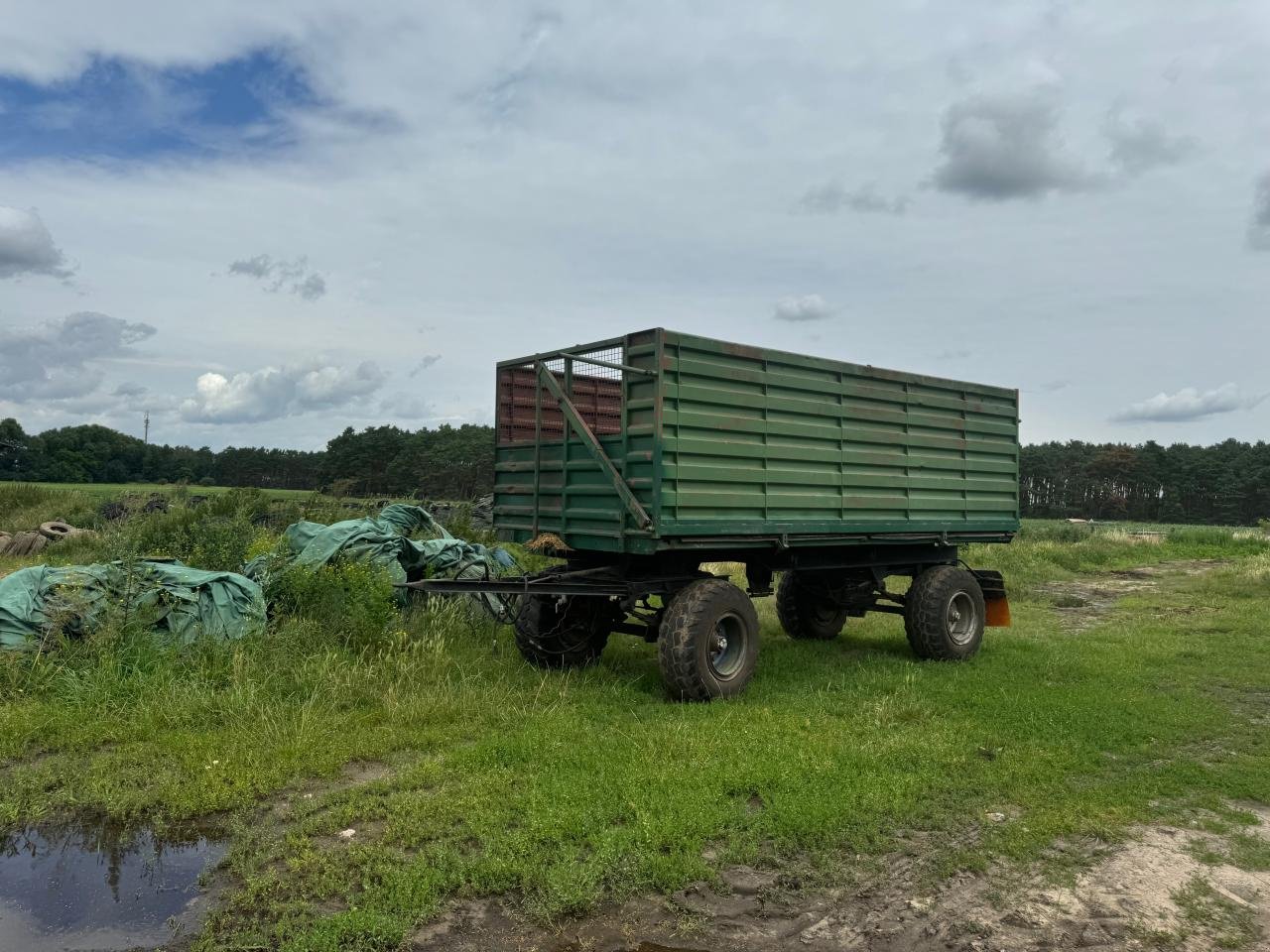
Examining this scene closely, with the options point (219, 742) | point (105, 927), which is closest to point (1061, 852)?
point (105, 927)

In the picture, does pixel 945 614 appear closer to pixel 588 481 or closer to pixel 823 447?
pixel 823 447

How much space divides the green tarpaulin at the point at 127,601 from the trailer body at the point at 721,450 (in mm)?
2404

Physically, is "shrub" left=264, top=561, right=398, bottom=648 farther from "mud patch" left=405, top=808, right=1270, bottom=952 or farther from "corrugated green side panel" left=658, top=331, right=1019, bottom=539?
"mud patch" left=405, top=808, right=1270, bottom=952

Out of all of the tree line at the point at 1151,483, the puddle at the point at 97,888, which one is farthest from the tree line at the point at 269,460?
the tree line at the point at 1151,483

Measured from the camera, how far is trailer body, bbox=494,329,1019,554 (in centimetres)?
680

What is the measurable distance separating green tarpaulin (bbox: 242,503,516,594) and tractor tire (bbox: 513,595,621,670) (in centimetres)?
183

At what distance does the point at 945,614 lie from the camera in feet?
30.0

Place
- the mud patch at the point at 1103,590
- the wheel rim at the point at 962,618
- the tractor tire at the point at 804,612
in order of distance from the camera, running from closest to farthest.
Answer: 1. the wheel rim at the point at 962,618
2. the tractor tire at the point at 804,612
3. the mud patch at the point at 1103,590

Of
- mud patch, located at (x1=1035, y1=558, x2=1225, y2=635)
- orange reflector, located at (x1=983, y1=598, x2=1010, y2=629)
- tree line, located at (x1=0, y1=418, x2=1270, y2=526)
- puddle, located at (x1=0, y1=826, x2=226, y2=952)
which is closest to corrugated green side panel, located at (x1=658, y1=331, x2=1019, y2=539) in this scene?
orange reflector, located at (x1=983, y1=598, x2=1010, y2=629)

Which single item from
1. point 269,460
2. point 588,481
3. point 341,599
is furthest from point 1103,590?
point 269,460

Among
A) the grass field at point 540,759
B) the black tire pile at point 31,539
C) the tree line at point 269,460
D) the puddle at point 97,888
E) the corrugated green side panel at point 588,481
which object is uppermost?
the tree line at point 269,460

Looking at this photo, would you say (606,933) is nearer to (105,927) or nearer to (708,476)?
(105,927)

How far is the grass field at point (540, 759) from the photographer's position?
13.5 feet

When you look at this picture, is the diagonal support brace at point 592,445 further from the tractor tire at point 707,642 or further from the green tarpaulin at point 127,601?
the green tarpaulin at point 127,601
